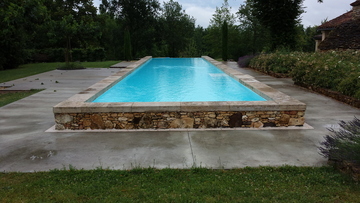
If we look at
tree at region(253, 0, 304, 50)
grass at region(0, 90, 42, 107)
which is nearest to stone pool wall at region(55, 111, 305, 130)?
grass at region(0, 90, 42, 107)

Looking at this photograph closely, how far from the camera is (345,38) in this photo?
15.5m

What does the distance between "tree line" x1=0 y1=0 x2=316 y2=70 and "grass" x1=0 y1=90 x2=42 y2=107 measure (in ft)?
30.7

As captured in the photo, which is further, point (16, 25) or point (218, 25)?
point (218, 25)

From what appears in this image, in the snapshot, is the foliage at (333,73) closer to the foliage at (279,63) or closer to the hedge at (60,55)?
the foliage at (279,63)

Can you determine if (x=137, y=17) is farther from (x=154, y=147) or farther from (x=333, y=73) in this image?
(x=154, y=147)

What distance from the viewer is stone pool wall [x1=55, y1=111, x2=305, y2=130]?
19.7ft

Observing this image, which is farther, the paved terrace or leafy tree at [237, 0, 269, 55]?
leafy tree at [237, 0, 269, 55]

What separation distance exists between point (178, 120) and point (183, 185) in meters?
2.61

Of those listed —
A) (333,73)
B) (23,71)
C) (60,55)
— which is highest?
(60,55)

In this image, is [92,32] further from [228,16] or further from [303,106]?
[228,16]

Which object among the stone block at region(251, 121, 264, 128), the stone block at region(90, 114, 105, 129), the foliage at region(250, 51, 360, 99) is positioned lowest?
the stone block at region(251, 121, 264, 128)

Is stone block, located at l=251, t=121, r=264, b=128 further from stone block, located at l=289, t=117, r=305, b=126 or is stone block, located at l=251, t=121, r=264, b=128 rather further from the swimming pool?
stone block, located at l=289, t=117, r=305, b=126

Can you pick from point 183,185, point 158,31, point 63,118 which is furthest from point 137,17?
point 183,185

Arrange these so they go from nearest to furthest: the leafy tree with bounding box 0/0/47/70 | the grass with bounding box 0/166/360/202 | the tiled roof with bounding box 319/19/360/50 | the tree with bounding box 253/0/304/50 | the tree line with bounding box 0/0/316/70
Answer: the grass with bounding box 0/166/360/202 → the leafy tree with bounding box 0/0/47/70 → the tiled roof with bounding box 319/19/360/50 → the tree with bounding box 253/0/304/50 → the tree line with bounding box 0/0/316/70
